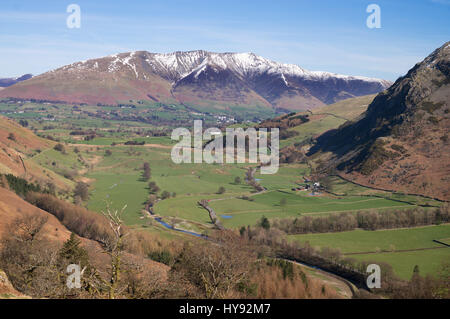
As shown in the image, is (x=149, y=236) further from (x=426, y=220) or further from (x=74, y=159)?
(x=74, y=159)

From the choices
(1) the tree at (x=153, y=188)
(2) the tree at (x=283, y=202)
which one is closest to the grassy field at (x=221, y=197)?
(2) the tree at (x=283, y=202)

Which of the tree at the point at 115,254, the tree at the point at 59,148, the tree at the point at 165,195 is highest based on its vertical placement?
the tree at the point at 115,254

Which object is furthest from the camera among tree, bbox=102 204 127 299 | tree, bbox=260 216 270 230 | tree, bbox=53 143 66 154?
tree, bbox=53 143 66 154

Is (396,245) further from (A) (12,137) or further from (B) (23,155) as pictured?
(A) (12,137)

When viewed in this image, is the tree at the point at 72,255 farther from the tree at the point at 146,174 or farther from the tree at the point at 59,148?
the tree at the point at 59,148

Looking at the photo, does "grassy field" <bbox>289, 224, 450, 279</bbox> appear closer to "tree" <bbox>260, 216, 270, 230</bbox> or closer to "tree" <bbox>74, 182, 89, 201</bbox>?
"tree" <bbox>260, 216, 270, 230</bbox>

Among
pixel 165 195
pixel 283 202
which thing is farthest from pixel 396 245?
pixel 165 195

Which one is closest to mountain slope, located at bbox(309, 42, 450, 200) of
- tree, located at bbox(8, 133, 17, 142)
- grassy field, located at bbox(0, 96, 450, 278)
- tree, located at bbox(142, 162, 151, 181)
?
grassy field, located at bbox(0, 96, 450, 278)
